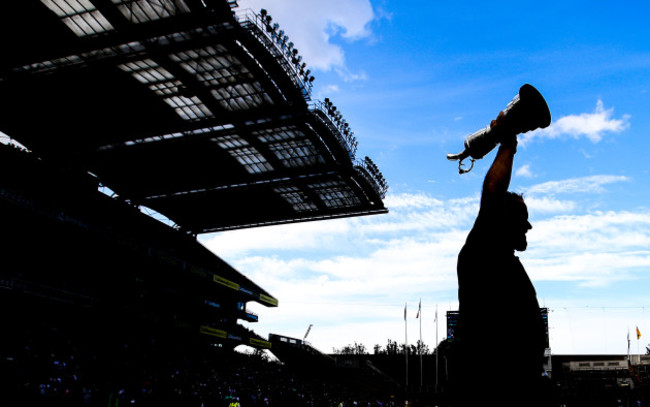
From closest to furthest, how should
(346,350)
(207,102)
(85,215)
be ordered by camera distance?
(207,102), (85,215), (346,350)

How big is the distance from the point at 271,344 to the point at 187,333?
14683 mm

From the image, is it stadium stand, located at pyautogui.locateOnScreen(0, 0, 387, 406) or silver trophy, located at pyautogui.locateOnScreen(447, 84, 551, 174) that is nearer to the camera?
silver trophy, located at pyautogui.locateOnScreen(447, 84, 551, 174)

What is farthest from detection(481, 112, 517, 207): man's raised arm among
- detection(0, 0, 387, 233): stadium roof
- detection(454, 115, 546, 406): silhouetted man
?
detection(0, 0, 387, 233): stadium roof

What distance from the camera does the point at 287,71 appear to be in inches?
1085

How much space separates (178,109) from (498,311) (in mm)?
31133

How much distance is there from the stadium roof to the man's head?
2318 centimetres

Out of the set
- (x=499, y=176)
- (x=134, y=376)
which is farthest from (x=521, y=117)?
(x=134, y=376)

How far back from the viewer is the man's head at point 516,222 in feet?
6.38

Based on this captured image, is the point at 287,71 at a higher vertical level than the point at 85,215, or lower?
higher

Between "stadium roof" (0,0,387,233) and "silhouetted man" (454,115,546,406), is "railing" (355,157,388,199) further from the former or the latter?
"silhouetted man" (454,115,546,406)

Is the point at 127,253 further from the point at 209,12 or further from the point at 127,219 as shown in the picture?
the point at 209,12

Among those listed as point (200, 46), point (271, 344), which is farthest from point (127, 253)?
point (271, 344)

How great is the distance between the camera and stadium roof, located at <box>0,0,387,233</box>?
23750 mm

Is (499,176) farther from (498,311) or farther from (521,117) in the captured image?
(498,311)
